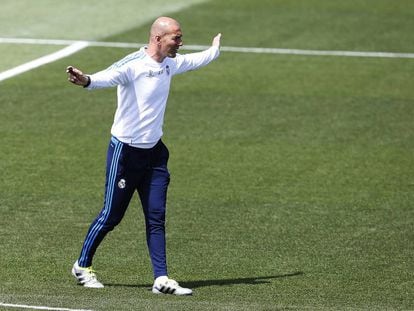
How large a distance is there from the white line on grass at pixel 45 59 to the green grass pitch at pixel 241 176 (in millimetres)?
276

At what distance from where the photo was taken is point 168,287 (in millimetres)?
12289

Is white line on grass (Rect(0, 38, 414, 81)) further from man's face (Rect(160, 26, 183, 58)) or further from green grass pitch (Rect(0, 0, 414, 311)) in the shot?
man's face (Rect(160, 26, 183, 58))

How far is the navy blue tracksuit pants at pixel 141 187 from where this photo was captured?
488 inches

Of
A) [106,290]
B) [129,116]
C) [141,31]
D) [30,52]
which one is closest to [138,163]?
[129,116]

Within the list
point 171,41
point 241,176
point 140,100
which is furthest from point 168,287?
point 241,176

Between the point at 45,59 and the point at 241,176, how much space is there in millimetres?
8601

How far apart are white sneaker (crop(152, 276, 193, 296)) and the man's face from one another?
2207mm

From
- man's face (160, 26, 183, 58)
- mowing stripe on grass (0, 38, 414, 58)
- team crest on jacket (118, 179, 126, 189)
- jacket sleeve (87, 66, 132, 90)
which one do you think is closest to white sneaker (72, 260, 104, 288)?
team crest on jacket (118, 179, 126, 189)

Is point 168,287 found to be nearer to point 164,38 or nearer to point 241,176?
point 164,38

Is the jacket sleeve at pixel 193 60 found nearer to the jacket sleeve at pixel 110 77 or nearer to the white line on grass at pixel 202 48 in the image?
the jacket sleeve at pixel 110 77

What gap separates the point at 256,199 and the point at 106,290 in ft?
15.6

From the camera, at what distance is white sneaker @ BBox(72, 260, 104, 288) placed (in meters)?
12.6

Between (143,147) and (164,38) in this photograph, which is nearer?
(164,38)

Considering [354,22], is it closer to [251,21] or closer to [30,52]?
[251,21]
